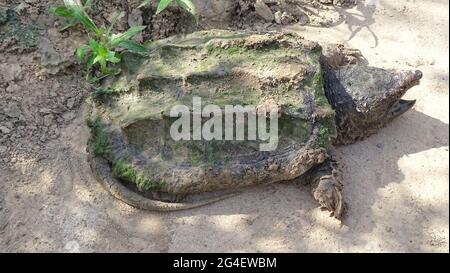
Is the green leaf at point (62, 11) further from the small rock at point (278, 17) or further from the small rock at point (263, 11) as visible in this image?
the small rock at point (278, 17)

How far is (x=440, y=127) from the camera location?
3.53 metres

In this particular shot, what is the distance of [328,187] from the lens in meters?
3.04

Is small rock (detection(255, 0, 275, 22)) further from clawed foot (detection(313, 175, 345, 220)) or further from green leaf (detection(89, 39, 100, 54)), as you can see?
clawed foot (detection(313, 175, 345, 220))

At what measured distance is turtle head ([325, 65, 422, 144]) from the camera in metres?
3.31

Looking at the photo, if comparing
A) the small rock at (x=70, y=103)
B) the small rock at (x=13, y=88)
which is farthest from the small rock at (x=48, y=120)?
the small rock at (x=13, y=88)

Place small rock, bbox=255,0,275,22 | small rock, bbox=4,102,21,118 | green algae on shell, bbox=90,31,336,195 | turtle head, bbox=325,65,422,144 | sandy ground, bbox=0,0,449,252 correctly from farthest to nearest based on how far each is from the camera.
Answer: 1. small rock, bbox=255,0,275,22
2. small rock, bbox=4,102,21,118
3. turtle head, bbox=325,65,422,144
4. green algae on shell, bbox=90,31,336,195
5. sandy ground, bbox=0,0,449,252

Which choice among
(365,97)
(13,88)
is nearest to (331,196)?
(365,97)

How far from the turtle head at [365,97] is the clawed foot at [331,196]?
0.47 m

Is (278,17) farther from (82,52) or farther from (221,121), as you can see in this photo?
(82,52)

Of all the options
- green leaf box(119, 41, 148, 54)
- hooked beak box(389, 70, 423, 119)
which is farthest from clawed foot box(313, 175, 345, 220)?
green leaf box(119, 41, 148, 54)

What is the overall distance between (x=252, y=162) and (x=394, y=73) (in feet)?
3.88

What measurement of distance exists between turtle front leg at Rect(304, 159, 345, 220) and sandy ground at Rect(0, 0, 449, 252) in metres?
0.08

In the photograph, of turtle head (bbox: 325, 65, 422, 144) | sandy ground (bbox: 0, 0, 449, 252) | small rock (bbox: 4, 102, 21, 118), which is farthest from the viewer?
small rock (bbox: 4, 102, 21, 118)

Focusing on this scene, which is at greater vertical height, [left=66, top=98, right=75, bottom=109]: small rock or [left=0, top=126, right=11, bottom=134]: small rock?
[left=66, top=98, right=75, bottom=109]: small rock
